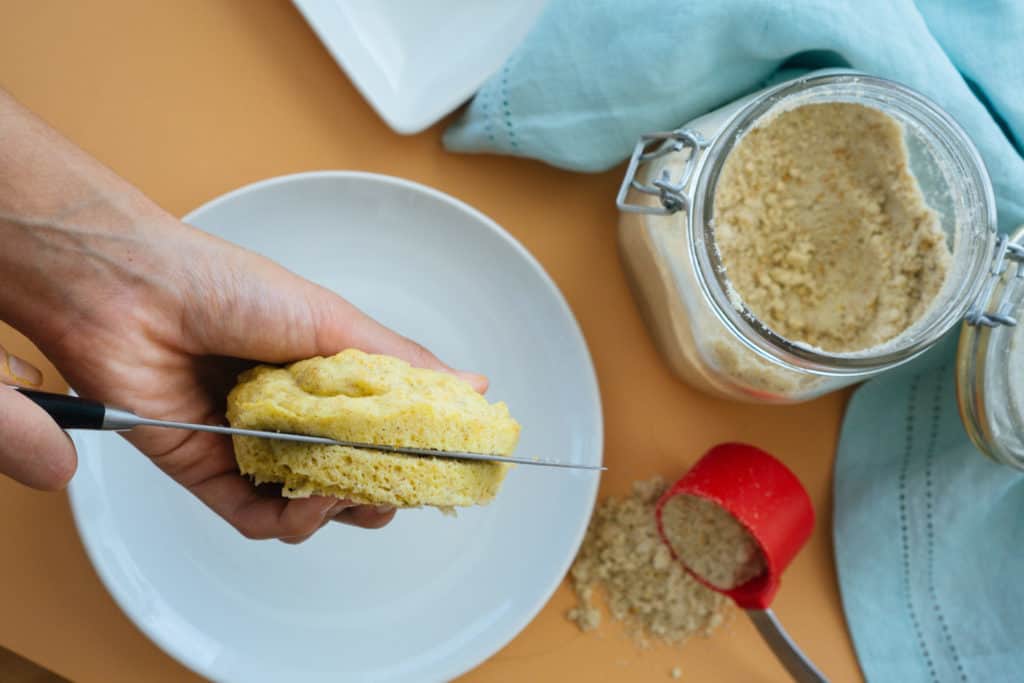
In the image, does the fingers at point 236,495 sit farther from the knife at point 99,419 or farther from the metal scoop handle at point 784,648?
the metal scoop handle at point 784,648

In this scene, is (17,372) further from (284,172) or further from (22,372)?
(284,172)

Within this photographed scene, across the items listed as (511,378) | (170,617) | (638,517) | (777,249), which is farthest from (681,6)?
(170,617)

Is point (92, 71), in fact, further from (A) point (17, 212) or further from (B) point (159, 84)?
(A) point (17, 212)

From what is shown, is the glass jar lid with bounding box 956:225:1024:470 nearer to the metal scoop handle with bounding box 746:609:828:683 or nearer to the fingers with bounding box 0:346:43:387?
the metal scoop handle with bounding box 746:609:828:683

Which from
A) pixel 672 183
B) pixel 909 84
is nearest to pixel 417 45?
pixel 672 183

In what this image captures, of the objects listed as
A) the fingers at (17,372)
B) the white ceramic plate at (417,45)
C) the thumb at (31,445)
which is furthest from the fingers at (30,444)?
the white ceramic plate at (417,45)
